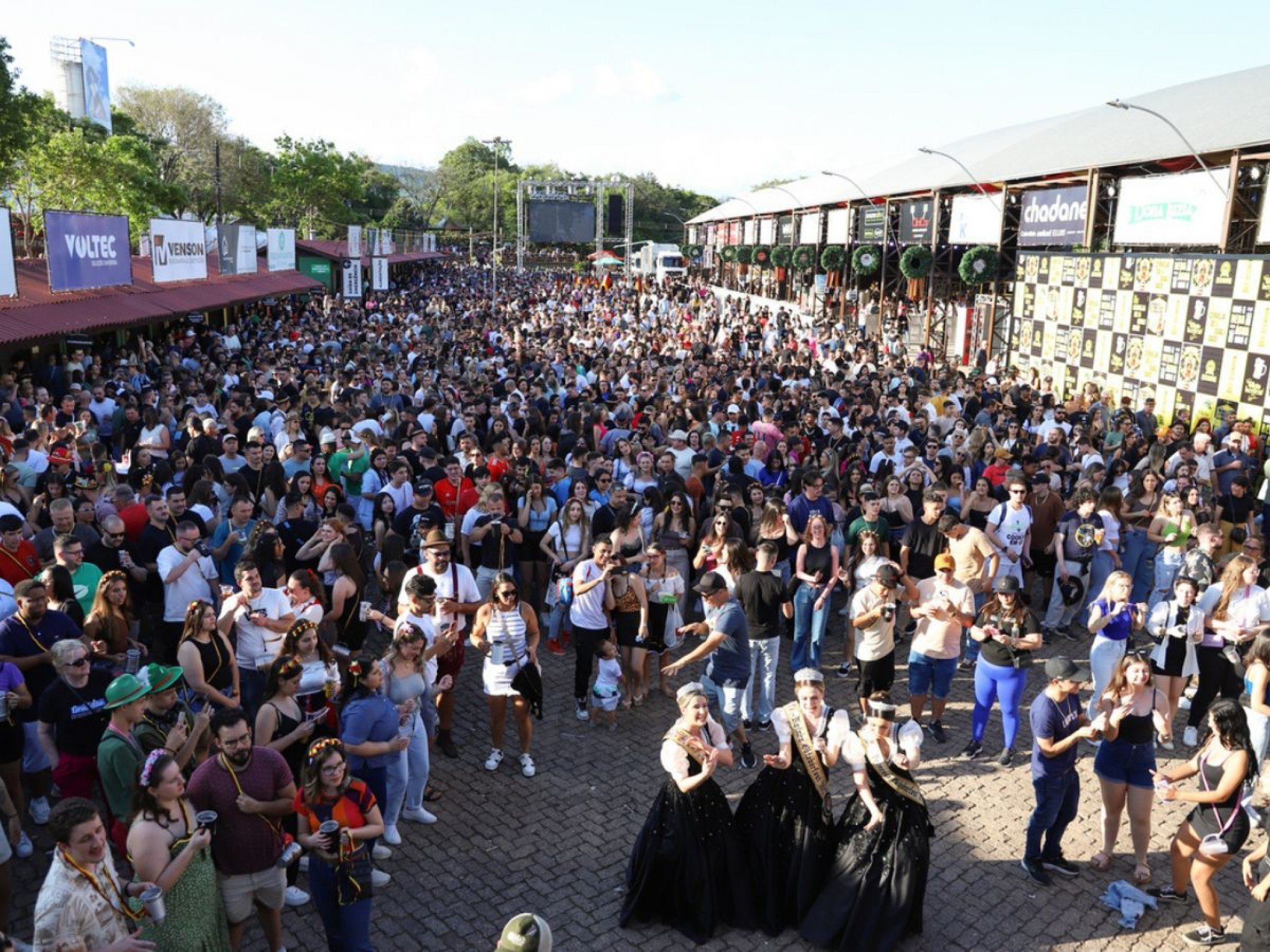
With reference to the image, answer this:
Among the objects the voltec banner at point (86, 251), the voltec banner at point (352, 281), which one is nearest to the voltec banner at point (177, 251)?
the voltec banner at point (86, 251)

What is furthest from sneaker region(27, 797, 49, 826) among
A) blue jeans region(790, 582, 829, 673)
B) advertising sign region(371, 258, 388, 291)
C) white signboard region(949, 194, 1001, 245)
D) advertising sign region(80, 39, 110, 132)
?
advertising sign region(80, 39, 110, 132)

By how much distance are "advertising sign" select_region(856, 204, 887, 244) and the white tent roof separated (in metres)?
0.73

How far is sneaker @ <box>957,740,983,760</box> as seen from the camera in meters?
7.07

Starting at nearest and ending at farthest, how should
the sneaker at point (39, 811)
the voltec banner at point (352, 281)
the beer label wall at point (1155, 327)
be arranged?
the sneaker at point (39, 811), the beer label wall at point (1155, 327), the voltec banner at point (352, 281)

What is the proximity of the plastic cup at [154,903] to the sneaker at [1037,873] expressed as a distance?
4.57 metres

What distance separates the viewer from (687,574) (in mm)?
9367

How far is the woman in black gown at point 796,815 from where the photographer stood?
5039 mm

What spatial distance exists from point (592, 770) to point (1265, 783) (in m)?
4.01

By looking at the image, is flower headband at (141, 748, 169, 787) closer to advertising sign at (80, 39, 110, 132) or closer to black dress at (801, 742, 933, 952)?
black dress at (801, 742, 933, 952)

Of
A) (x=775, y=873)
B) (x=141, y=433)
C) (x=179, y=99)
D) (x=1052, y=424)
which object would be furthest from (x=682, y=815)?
(x=179, y=99)

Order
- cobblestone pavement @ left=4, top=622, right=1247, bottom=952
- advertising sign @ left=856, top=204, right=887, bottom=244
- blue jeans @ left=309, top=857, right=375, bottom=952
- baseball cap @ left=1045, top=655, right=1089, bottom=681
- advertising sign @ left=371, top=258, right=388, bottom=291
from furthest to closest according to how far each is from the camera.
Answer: advertising sign @ left=371, top=258, right=388, bottom=291 → advertising sign @ left=856, top=204, right=887, bottom=244 → baseball cap @ left=1045, top=655, right=1089, bottom=681 → cobblestone pavement @ left=4, top=622, right=1247, bottom=952 → blue jeans @ left=309, top=857, right=375, bottom=952

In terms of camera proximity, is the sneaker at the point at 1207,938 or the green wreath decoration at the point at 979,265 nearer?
the sneaker at the point at 1207,938

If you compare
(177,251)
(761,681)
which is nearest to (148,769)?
(761,681)

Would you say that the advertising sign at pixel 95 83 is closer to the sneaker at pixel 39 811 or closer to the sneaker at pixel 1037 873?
the sneaker at pixel 39 811
